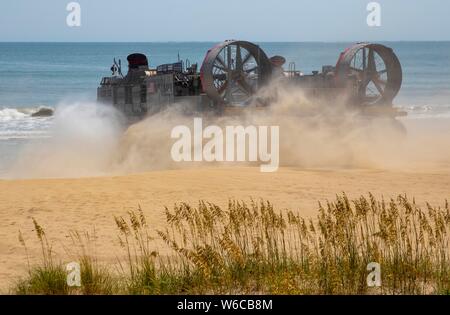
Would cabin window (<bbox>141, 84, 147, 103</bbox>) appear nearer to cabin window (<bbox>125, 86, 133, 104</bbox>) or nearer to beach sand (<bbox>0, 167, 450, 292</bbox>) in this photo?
cabin window (<bbox>125, 86, 133, 104</bbox>)

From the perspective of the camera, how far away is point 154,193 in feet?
49.7

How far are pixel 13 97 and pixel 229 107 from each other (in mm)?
37017

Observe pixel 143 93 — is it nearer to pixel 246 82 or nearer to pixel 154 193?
pixel 246 82

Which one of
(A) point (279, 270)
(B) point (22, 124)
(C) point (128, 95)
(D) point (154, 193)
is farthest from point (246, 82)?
(B) point (22, 124)

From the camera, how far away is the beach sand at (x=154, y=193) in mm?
11393

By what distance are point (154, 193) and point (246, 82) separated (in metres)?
8.12

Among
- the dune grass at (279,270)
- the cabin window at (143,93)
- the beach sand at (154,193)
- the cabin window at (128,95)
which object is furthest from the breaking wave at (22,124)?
the dune grass at (279,270)

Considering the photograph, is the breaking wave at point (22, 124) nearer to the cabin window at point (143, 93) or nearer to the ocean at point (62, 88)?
the ocean at point (62, 88)

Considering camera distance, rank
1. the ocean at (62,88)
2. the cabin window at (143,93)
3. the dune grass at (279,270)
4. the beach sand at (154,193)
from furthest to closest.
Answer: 1. the ocean at (62,88)
2. the cabin window at (143,93)
3. the beach sand at (154,193)
4. the dune grass at (279,270)

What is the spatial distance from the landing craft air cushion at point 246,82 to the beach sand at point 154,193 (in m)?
3.24

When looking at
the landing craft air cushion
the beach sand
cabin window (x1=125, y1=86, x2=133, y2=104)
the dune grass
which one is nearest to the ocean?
cabin window (x1=125, y1=86, x2=133, y2=104)
